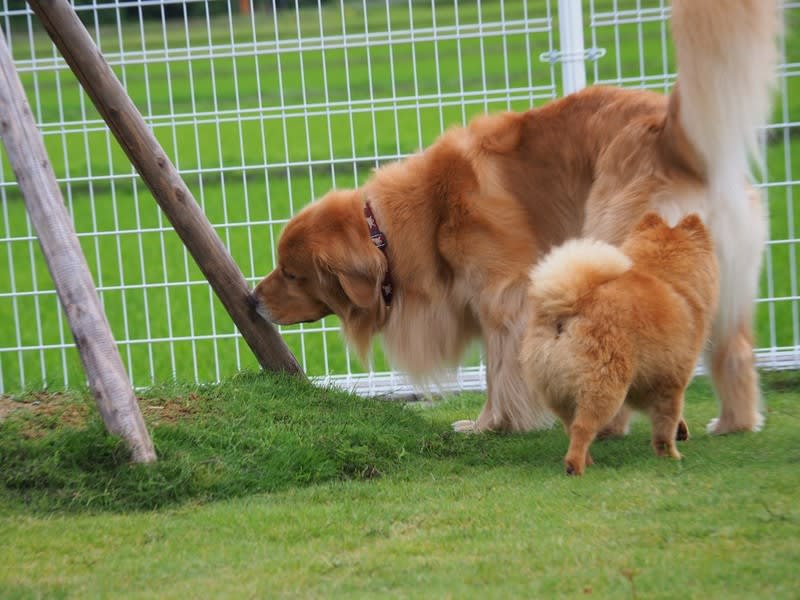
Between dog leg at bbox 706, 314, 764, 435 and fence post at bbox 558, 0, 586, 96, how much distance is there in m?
1.75

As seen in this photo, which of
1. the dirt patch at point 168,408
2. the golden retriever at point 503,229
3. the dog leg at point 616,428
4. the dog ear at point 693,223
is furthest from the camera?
the dog leg at point 616,428

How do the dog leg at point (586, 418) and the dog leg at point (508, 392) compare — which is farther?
the dog leg at point (508, 392)

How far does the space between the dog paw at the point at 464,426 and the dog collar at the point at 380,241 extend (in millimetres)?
609

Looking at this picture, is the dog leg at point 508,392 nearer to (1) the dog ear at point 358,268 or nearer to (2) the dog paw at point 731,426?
(1) the dog ear at point 358,268

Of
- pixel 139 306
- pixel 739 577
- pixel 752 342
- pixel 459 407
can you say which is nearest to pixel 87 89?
pixel 459 407

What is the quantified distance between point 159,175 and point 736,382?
2364 mm

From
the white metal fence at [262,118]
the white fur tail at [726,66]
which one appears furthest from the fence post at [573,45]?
the white fur tail at [726,66]

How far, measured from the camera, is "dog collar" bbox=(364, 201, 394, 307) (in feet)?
14.2

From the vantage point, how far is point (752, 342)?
4.02 metres

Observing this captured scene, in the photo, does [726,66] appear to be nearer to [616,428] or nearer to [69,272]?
A: [616,428]

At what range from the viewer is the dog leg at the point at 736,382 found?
3.90 meters

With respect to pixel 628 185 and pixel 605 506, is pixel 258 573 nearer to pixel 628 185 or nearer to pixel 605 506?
pixel 605 506

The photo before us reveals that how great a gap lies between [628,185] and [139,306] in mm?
5418

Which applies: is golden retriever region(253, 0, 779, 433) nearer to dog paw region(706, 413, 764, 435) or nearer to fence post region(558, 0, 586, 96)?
dog paw region(706, 413, 764, 435)
